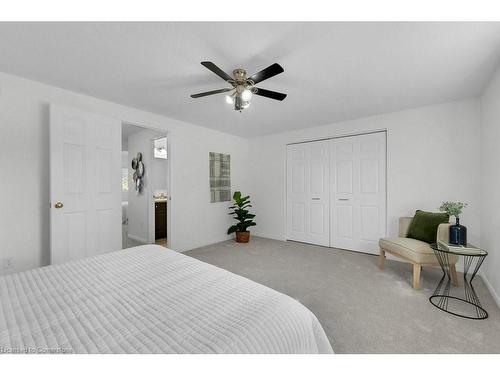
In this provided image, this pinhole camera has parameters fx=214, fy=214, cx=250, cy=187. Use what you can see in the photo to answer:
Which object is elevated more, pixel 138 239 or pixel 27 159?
pixel 27 159

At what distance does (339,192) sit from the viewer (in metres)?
3.86

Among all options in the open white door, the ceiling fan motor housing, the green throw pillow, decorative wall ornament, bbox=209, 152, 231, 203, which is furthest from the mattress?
decorative wall ornament, bbox=209, 152, 231, 203

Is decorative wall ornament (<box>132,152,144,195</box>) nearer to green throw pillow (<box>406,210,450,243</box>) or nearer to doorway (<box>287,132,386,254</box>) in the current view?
doorway (<box>287,132,386,254</box>)

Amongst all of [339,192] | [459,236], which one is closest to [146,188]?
[339,192]

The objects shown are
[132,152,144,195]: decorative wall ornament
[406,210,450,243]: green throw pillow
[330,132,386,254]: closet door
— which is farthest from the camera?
[132,152,144,195]: decorative wall ornament

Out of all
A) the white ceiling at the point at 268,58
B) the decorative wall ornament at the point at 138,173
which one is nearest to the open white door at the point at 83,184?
the white ceiling at the point at 268,58

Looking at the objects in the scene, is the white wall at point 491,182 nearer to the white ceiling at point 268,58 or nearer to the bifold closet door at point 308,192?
the white ceiling at point 268,58

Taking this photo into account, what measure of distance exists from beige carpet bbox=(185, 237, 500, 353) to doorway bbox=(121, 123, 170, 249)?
4.06ft

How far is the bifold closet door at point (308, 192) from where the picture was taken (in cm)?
405

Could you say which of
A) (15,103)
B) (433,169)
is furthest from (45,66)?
(433,169)

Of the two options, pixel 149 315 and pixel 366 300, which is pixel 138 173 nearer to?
pixel 149 315

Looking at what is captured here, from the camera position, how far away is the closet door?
136 inches

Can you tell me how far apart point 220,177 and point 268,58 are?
→ 112 inches

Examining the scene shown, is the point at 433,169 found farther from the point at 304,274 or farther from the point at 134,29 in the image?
the point at 134,29
